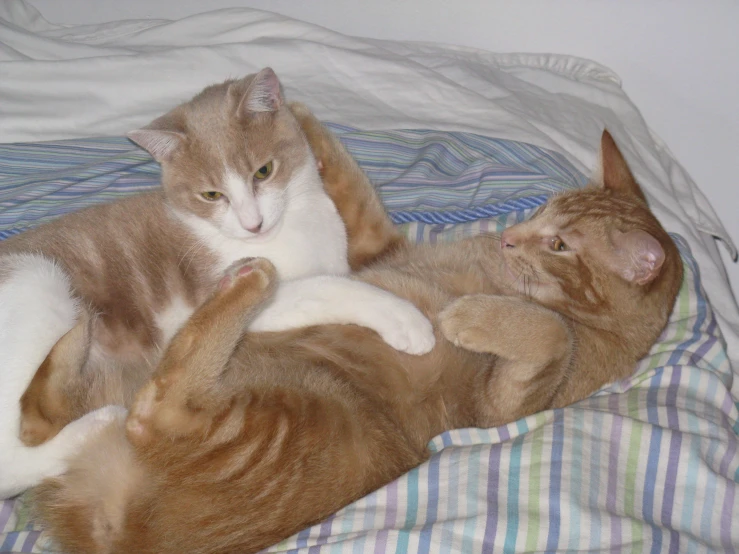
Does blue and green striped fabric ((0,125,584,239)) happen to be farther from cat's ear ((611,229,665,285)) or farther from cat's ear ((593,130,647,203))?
cat's ear ((611,229,665,285))

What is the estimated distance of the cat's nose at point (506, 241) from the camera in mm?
2189

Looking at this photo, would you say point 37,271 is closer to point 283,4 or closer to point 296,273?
point 296,273

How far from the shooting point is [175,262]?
221cm

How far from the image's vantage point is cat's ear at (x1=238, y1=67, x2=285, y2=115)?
6.88 ft

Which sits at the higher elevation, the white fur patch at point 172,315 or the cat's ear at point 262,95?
the cat's ear at point 262,95

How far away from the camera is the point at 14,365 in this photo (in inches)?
69.3

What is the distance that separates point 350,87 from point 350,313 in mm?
1339

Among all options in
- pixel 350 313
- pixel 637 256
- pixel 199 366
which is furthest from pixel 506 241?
pixel 199 366

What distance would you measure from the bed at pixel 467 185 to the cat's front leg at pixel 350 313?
0.95 feet

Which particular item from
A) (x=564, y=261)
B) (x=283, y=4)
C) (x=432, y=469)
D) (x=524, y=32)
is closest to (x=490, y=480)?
(x=432, y=469)

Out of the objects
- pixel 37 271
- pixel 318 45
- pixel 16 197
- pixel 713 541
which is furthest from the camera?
pixel 318 45

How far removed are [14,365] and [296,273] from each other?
0.80 m

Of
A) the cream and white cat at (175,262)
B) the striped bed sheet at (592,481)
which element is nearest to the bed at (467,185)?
the striped bed sheet at (592,481)

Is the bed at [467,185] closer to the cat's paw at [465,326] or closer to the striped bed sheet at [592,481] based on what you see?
the striped bed sheet at [592,481]
